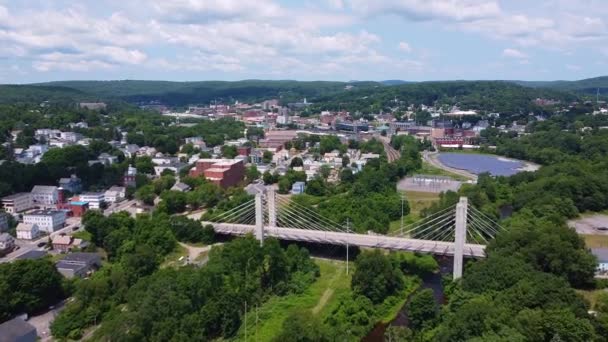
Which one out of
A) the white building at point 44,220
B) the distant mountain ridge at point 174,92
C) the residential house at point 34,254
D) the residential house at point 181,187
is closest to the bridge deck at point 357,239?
the residential house at point 34,254

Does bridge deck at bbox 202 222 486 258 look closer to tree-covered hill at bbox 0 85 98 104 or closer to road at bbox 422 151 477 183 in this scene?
road at bbox 422 151 477 183

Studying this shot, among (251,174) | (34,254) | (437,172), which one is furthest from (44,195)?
(437,172)

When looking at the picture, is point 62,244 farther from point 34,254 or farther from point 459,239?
point 459,239

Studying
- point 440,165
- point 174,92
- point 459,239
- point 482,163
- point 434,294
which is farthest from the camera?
point 174,92

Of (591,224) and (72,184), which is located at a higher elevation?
(72,184)

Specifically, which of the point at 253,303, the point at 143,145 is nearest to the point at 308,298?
the point at 253,303

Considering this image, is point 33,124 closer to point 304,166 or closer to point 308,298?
point 304,166

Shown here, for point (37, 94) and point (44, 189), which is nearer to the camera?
point (44, 189)
